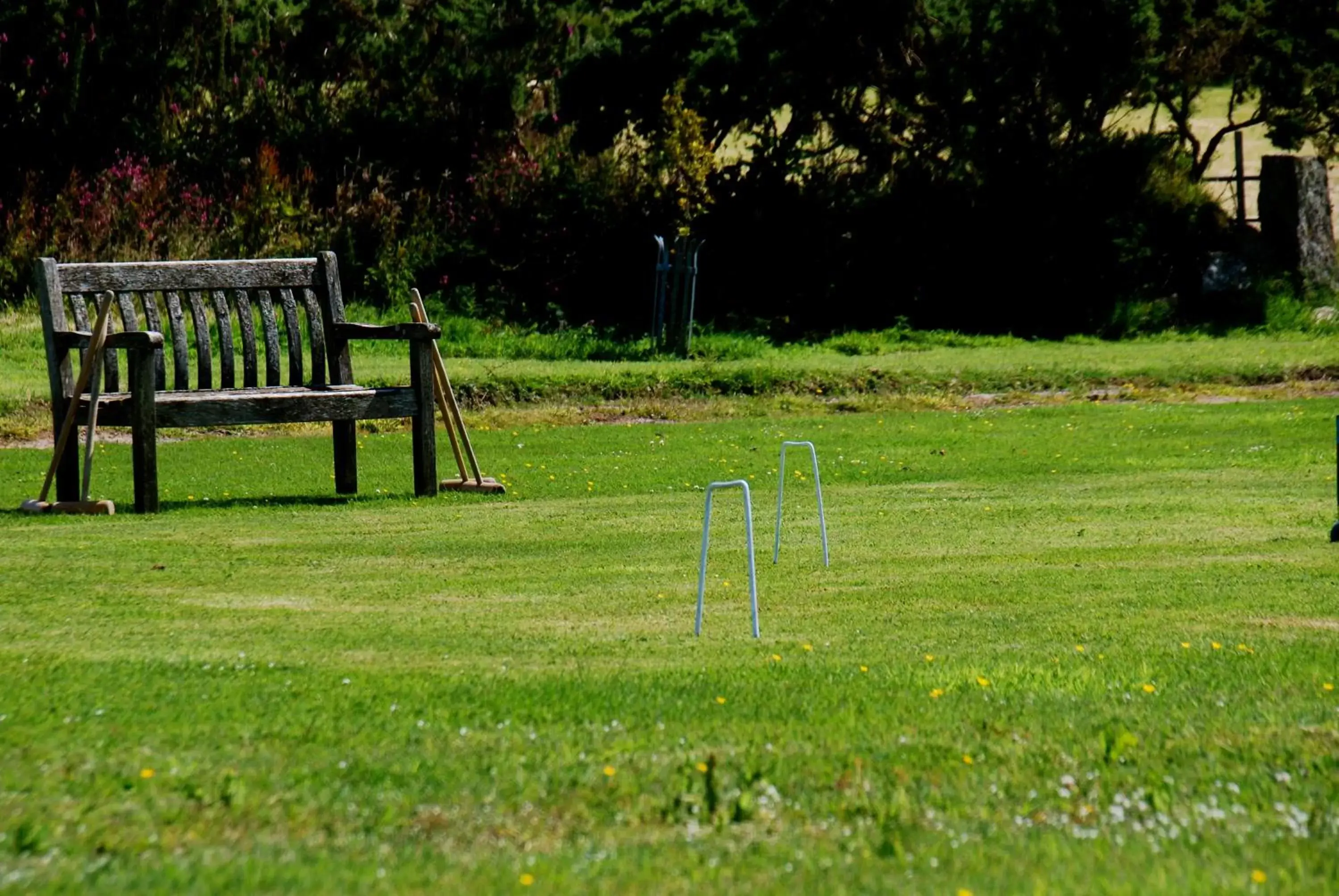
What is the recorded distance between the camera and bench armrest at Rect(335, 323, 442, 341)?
42.2 ft

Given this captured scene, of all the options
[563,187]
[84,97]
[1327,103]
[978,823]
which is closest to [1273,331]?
[1327,103]

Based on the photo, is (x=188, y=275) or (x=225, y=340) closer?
(x=188, y=275)

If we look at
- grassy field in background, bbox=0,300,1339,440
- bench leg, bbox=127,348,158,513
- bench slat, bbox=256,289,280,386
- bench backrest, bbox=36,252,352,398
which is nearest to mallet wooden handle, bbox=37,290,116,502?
bench leg, bbox=127,348,158,513

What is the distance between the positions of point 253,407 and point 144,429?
75cm

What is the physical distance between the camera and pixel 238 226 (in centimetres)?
2606

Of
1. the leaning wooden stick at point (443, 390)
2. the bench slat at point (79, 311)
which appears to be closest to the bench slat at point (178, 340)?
the bench slat at point (79, 311)

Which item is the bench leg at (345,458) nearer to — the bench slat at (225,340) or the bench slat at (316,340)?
the bench slat at (316,340)

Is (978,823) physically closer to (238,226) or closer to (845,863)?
(845,863)

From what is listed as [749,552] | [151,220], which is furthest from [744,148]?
[749,552]

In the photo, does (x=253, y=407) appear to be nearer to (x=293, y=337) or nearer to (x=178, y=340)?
(x=178, y=340)

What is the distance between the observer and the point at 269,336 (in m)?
13.5

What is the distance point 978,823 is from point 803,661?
6.53 ft

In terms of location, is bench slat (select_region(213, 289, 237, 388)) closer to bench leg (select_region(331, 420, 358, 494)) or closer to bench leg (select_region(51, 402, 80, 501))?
bench leg (select_region(331, 420, 358, 494))

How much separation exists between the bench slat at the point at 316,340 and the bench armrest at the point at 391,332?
137 millimetres
